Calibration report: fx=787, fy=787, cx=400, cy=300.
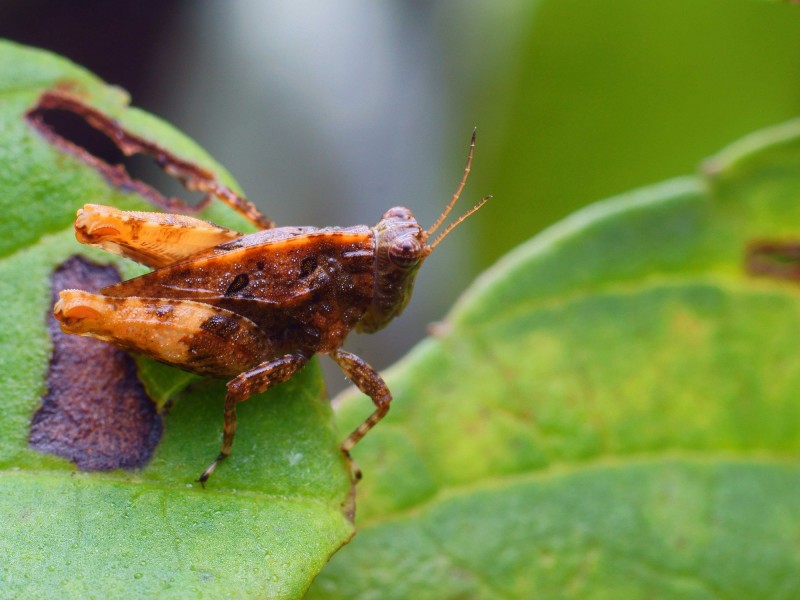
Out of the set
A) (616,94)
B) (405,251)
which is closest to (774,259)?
(405,251)

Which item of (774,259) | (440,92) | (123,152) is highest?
(774,259)

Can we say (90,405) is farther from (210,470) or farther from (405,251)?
(405,251)

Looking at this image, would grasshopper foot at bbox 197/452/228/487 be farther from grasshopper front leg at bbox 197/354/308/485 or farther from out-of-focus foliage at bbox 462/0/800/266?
out-of-focus foliage at bbox 462/0/800/266

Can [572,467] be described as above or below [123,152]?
below

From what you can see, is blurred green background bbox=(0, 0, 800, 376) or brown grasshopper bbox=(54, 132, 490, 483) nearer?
brown grasshopper bbox=(54, 132, 490, 483)

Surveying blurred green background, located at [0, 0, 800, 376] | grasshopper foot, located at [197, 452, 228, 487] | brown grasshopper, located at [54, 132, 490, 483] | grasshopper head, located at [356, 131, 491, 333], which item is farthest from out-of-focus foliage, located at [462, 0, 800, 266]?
grasshopper foot, located at [197, 452, 228, 487]

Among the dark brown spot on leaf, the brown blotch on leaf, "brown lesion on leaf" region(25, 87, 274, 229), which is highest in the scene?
"brown lesion on leaf" region(25, 87, 274, 229)

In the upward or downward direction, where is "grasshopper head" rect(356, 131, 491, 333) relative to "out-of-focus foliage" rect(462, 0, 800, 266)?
downward

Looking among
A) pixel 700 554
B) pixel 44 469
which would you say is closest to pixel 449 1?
pixel 700 554
